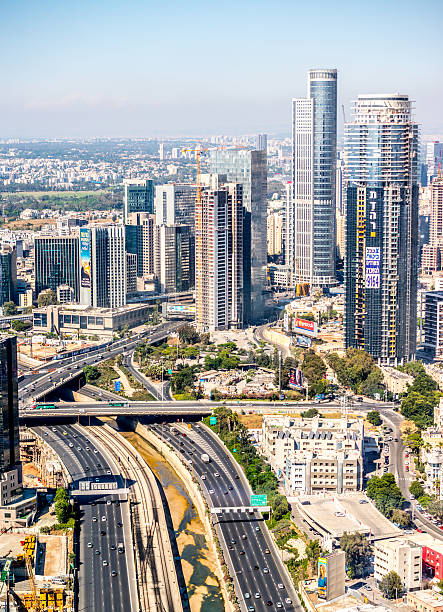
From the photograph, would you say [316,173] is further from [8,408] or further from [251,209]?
[8,408]

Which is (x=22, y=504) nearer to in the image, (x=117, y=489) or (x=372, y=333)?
(x=117, y=489)

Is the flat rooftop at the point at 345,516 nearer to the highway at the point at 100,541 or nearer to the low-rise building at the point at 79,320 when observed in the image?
the highway at the point at 100,541

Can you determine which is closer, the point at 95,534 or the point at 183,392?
the point at 95,534

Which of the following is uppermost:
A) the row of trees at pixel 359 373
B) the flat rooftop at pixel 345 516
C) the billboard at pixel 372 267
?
the billboard at pixel 372 267

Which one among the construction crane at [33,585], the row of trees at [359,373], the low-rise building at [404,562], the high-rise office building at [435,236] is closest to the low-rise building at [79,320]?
the row of trees at [359,373]

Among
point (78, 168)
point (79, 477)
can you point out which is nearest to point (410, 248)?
point (79, 477)

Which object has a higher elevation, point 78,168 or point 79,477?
point 78,168

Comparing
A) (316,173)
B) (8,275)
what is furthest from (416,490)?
(8,275)
